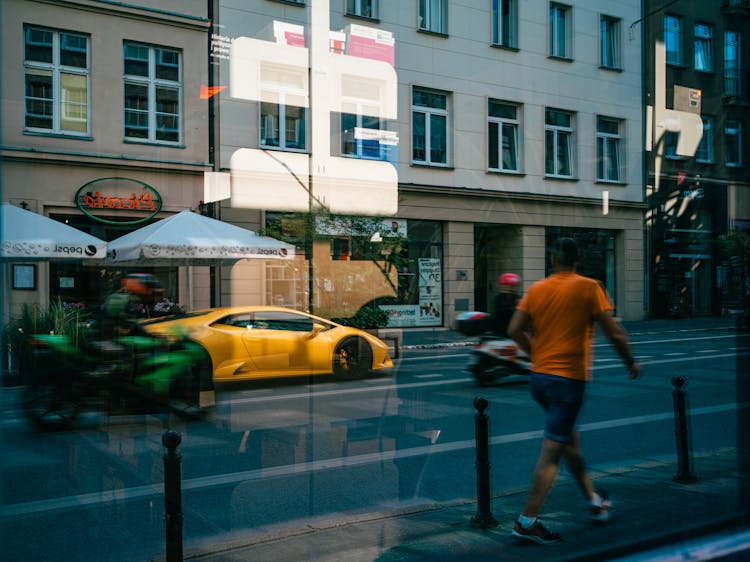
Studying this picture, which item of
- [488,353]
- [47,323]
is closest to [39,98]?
[47,323]

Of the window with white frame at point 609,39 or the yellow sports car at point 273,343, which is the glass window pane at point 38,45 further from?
the window with white frame at point 609,39

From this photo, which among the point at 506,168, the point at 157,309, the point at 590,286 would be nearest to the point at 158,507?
the point at 157,309

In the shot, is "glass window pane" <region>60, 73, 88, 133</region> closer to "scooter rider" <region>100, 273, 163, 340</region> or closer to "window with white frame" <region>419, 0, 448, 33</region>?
"scooter rider" <region>100, 273, 163, 340</region>

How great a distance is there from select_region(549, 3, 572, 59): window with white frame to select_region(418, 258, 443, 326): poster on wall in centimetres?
218

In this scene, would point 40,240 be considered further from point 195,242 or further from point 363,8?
point 363,8

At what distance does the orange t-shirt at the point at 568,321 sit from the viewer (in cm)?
407

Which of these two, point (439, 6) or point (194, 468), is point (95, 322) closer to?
point (194, 468)

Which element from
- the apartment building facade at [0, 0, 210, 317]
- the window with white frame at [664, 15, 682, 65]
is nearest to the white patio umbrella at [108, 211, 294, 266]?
the apartment building facade at [0, 0, 210, 317]

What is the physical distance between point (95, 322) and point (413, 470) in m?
2.94

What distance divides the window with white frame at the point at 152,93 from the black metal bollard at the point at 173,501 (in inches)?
72.5

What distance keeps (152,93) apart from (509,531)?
11.3 feet

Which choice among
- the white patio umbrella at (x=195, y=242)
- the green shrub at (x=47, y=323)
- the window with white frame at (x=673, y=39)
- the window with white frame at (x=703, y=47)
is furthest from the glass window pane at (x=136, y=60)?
the window with white frame at (x=703, y=47)

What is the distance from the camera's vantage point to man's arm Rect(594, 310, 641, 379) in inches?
161

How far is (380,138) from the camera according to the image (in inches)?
198
